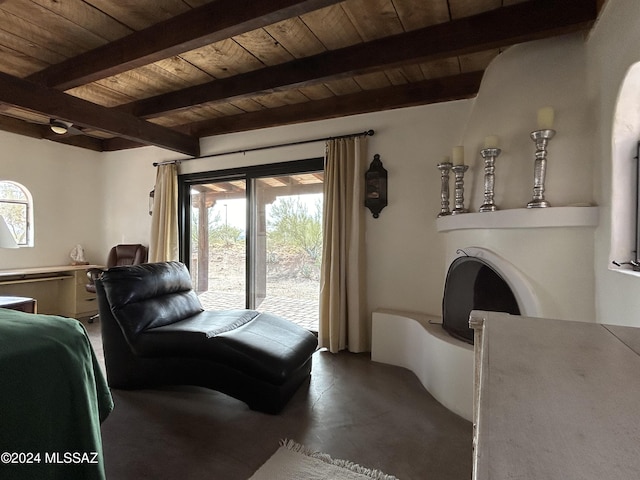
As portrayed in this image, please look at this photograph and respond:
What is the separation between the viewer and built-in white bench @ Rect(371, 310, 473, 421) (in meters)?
1.93

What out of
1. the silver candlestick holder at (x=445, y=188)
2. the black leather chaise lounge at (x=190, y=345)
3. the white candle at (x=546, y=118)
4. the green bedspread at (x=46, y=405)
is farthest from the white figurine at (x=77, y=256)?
the white candle at (x=546, y=118)

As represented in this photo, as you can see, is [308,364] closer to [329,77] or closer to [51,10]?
[329,77]

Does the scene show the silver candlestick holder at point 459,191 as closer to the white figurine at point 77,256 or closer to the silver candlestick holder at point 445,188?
the silver candlestick holder at point 445,188

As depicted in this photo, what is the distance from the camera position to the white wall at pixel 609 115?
1.22 meters

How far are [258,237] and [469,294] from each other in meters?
2.37

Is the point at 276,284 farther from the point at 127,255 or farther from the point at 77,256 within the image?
the point at 77,256

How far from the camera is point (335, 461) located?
4.99 feet

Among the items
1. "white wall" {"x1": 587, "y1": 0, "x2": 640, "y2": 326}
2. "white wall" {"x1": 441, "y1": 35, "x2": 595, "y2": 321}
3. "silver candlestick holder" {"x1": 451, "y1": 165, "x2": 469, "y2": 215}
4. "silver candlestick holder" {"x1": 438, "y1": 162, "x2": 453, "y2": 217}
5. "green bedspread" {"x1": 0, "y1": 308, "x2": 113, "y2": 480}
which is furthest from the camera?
"silver candlestick holder" {"x1": 438, "y1": 162, "x2": 453, "y2": 217}

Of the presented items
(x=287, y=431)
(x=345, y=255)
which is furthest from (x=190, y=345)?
(x=345, y=255)

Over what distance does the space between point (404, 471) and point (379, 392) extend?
0.75 meters

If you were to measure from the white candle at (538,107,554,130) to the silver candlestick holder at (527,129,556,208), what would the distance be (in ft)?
0.11

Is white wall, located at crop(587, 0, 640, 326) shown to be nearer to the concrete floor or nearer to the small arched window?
the concrete floor

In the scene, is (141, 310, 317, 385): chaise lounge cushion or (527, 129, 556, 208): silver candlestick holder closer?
(527, 129, 556, 208): silver candlestick holder

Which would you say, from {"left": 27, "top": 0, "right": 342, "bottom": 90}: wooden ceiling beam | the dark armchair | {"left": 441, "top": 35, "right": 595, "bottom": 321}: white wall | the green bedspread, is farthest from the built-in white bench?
the dark armchair
